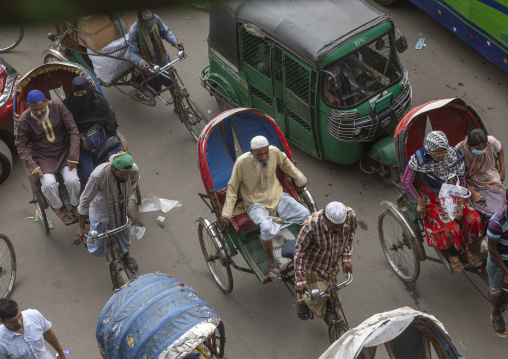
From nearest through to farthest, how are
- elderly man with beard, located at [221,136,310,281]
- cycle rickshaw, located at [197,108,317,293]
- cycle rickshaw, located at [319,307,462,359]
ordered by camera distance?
cycle rickshaw, located at [319,307,462,359], elderly man with beard, located at [221,136,310,281], cycle rickshaw, located at [197,108,317,293]

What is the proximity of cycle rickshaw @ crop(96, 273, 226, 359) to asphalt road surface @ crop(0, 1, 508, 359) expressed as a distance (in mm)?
1279

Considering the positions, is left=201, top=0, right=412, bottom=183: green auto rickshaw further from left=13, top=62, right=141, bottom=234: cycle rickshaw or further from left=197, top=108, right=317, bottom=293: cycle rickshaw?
left=13, top=62, right=141, bottom=234: cycle rickshaw

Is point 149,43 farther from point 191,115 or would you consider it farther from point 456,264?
point 456,264

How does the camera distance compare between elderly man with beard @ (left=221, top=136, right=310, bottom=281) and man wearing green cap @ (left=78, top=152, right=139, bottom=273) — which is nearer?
man wearing green cap @ (left=78, top=152, right=139, bottom=273)

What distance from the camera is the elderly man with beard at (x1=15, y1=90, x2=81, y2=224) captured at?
5.79 metres

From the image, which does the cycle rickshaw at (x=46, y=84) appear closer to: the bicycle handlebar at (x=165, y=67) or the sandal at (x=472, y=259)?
the bicycle handlebar at (x=165, y=67)

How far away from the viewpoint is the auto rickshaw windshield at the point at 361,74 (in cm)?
621

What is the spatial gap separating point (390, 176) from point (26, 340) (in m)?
4.18

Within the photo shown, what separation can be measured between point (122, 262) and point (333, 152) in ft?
8.51

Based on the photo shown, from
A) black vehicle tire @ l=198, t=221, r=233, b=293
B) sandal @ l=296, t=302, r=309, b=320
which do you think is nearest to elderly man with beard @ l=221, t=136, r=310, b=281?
sandal @ l=296, t=302, r=309, b=320

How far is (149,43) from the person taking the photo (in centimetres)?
722

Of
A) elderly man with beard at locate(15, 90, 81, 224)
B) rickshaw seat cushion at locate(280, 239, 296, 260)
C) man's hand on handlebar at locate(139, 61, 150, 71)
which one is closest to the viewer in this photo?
rickshaw seat cushion at locate(280, 239, 296, 260)

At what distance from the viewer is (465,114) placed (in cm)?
547

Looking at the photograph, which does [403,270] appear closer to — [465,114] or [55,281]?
[465,114]
